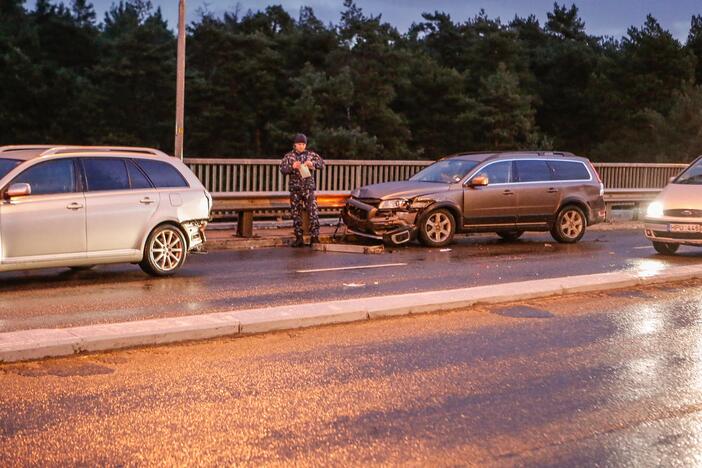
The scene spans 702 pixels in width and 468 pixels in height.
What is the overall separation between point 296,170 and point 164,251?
4645mm

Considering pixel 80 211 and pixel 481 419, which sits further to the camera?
pixel 80 211

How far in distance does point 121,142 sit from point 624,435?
139 feet

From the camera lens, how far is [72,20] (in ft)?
187

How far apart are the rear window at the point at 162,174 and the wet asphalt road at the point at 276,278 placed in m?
1.28

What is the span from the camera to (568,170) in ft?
65.8

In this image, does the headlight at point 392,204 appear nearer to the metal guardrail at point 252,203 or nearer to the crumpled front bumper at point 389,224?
the crumpled front bumper at point 389,224

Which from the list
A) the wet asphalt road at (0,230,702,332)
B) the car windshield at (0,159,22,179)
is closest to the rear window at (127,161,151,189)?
the wet asphalt road at (0,230,702,332)

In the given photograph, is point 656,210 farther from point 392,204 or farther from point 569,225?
point 392,204

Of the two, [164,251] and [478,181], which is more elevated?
[478,181]

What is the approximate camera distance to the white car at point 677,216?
16.7 m

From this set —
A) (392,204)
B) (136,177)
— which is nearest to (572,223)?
(392,204)

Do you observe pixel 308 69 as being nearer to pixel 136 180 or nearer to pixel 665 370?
pixel 136 180

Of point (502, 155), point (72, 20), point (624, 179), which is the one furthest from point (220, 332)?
point (72, 20)

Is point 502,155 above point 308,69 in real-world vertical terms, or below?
below
